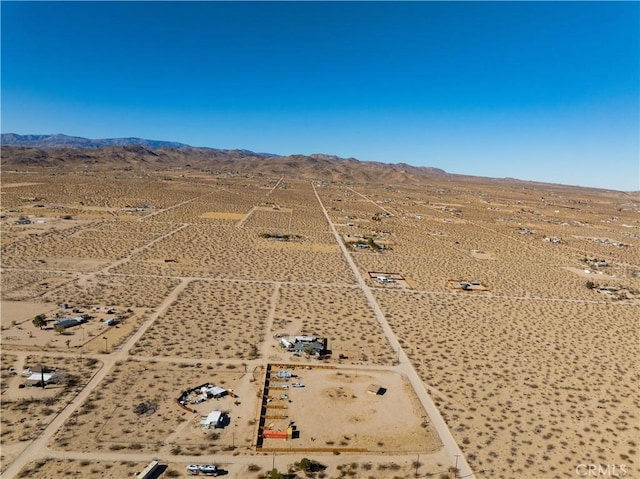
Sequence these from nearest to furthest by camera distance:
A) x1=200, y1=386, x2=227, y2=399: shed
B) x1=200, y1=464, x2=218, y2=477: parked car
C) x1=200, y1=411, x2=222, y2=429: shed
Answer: x1=200, y1=464, x2=218, y2=477: parked car
x1=200, y1=411, x2=222, y2=429: shed
x1=200, y1=386, x2=227, y2=399: shed

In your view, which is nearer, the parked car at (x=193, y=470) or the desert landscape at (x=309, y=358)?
the parked car at (x=193, y=470)

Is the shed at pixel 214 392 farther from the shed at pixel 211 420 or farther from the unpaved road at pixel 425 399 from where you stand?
the unpaved road at pixel 425 399

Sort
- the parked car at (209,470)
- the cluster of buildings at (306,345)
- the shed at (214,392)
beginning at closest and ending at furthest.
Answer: the parked car at (209,470) < the shed at (214,392) < the cluster of buildings at (306,345)

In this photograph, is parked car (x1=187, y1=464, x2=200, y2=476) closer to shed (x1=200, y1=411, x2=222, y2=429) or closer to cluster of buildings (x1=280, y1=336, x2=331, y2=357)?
shed (x1=200, y1=411, x2=222, y2=429)

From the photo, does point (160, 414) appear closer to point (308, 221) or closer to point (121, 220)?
point (121, 220)

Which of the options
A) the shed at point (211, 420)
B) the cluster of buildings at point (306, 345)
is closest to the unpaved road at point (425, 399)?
the cluster of buildings at point (306, 345)

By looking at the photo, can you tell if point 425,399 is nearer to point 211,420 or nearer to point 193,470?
point 211,420

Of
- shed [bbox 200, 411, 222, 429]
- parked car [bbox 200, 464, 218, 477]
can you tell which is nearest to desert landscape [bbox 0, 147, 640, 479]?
shed [bbox 200, 411, 222, 429]

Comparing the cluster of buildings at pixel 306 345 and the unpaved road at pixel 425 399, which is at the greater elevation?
the cluster of buildings at pixel 306 345

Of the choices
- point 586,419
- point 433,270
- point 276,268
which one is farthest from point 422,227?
point 586,419
